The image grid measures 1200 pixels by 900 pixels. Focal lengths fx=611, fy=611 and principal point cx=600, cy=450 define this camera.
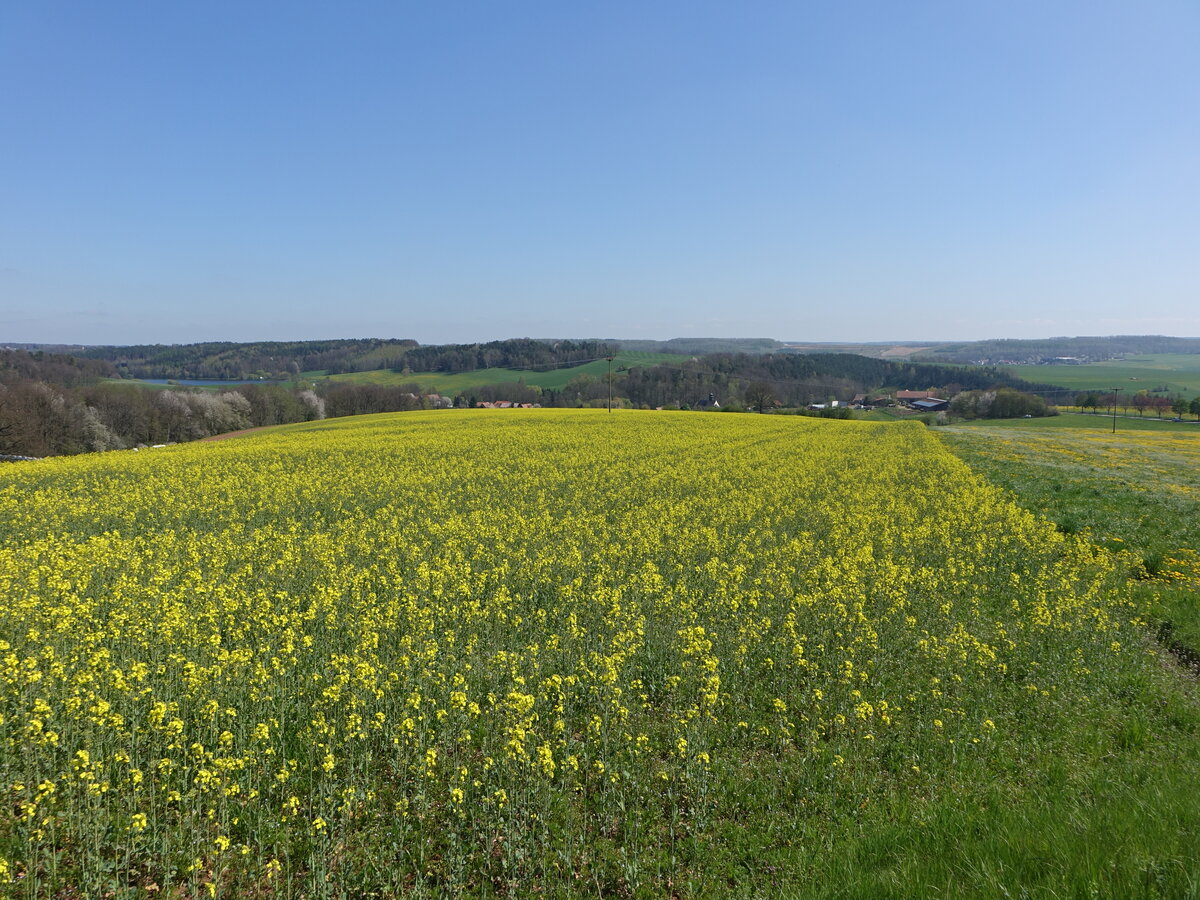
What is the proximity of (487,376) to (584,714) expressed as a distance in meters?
132

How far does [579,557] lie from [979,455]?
102 feet

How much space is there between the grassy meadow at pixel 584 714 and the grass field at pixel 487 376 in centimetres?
10624

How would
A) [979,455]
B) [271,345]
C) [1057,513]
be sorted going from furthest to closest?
[271,345] < [979,455] < [1057,513]

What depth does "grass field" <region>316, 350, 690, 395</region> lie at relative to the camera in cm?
12725

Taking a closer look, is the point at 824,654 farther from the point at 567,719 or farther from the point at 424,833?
the point at 424,833

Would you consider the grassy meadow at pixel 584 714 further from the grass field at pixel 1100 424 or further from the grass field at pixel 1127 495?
the grass field at pixel 1100 424

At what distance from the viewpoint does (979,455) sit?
34.5 metres

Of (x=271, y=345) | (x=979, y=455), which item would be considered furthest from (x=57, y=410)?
(x=271, y=345)

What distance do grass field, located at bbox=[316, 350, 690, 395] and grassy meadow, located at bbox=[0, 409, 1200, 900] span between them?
106 m

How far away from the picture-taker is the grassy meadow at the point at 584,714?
16.4 feet

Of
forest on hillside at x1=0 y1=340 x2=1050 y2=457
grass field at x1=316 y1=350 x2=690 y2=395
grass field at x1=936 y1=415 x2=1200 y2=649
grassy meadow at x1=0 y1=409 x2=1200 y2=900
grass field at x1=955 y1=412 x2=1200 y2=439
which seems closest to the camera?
grassy meadow at x1=0 y1=409 x2=1200 y2=900

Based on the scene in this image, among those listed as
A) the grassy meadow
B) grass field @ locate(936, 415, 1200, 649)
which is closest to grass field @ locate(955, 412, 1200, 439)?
grass field @ locate(936, 415, 1200, 649)

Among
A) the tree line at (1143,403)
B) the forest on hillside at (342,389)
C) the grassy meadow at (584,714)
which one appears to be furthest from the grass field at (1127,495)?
the tree line at (1143,403)

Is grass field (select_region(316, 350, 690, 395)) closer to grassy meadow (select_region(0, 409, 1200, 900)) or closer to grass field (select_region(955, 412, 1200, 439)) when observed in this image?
grass field (select_region(955, 412, 1200, 439))
